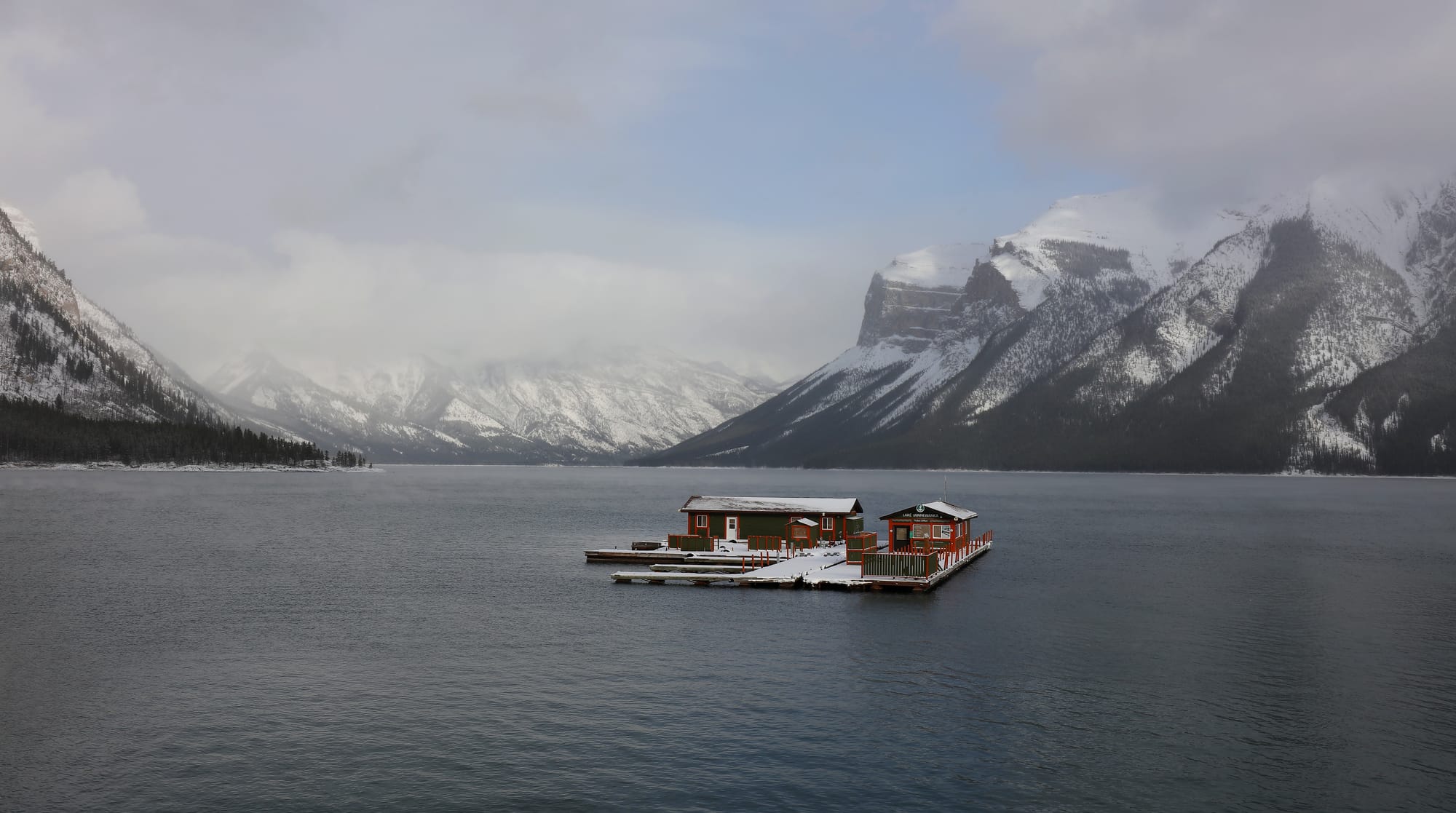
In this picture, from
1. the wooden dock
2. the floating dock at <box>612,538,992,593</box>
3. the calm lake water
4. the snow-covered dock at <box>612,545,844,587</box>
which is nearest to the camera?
the calm lake water

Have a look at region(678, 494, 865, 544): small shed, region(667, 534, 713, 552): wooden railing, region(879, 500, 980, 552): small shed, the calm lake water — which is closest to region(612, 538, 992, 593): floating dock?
region(879, 500, 980, 552): small shed

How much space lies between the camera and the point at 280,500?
624 feet

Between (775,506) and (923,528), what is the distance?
51.4 ft

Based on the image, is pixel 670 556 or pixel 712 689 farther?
pixel 670 556

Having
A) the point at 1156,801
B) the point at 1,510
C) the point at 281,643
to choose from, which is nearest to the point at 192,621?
the point at 281,643

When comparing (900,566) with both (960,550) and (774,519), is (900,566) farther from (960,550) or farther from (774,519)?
(774,519)

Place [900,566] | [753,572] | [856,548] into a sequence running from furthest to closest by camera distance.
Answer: [856,548] < [753,572] < [900,566]

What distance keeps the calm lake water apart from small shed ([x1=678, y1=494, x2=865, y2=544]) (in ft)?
56.7

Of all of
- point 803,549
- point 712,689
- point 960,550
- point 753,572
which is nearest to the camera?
point 712,689

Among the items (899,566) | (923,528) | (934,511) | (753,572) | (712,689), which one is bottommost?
(712,689)

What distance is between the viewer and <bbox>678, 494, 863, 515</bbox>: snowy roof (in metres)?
106

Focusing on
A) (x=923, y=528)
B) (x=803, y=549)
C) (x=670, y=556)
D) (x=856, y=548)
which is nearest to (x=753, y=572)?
(x=856, y=548)

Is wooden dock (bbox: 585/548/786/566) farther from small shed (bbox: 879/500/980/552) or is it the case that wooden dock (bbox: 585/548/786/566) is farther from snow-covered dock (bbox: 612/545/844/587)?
small shed (bbox: 879/500/980/552)

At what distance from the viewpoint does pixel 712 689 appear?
4709 centimetres
